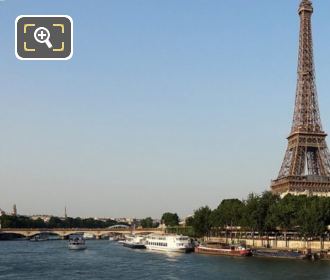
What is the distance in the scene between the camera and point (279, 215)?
70.7m

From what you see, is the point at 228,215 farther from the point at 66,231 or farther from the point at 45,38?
the point at 45,38

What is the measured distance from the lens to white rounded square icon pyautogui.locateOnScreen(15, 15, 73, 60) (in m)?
10.2

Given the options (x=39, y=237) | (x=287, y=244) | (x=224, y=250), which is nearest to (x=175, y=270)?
(x=224, y=250)

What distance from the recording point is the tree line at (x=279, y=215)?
65.7 metres

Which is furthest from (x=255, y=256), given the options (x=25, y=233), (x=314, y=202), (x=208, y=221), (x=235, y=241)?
(x=25, y=233)

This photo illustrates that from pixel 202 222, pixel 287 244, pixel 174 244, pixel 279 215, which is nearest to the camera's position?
pixel 279 215

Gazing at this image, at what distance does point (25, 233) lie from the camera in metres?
144

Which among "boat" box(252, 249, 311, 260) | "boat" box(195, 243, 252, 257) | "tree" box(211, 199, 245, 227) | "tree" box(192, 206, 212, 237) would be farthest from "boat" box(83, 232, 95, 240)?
"boat" box(252, 249, 311, 260)

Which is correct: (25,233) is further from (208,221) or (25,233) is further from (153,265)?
(153,265)

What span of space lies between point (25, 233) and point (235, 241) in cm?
7487

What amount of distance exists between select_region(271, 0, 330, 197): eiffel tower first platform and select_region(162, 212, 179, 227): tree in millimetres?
76561

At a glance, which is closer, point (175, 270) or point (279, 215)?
point (175, 270)

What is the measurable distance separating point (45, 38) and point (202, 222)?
94.3 meters

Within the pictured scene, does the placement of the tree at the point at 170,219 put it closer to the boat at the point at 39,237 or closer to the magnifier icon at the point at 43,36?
the boat at the point at 39,237
